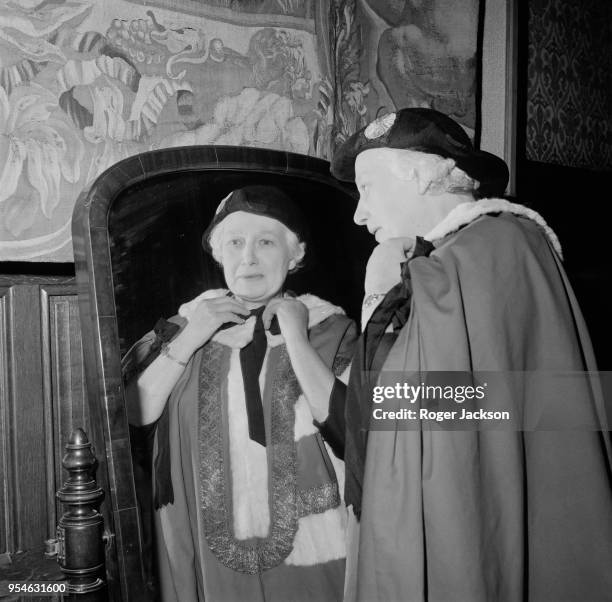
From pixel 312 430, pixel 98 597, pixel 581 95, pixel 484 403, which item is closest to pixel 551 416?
pixel 484 403

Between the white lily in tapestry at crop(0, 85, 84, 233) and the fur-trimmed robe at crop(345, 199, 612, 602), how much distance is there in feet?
2.66

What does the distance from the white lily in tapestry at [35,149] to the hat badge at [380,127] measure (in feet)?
2.09

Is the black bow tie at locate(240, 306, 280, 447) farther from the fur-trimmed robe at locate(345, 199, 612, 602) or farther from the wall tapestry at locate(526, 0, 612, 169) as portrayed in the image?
the wall tapestry at locate(526, 0, 612, 169)

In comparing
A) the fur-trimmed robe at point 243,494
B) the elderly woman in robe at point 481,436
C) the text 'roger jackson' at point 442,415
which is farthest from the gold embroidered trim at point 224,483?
the text 'roger jackson' at point 442,415

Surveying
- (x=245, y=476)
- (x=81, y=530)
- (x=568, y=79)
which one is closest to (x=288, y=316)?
(x=245, y=476)

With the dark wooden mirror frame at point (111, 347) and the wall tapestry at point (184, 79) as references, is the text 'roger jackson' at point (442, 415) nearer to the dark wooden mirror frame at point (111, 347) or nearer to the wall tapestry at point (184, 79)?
the dark wooden mirror frame at point (111, 347)

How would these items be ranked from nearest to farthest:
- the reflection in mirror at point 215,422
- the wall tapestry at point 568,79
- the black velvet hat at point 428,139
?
the reflection in mirror at point 215,422 → the black velvet hat at point 428,139 → the wall tapestry at point 568,79

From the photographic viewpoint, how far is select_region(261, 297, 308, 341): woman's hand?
1603 millimetres

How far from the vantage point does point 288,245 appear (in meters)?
1.65

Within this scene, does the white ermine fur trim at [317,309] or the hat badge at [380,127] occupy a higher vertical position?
the hat badge at [380,127]

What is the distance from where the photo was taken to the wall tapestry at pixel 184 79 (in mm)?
1709

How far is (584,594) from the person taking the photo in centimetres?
145

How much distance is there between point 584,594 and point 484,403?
1.30 feet

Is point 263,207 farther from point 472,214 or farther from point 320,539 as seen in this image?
point 320,539
